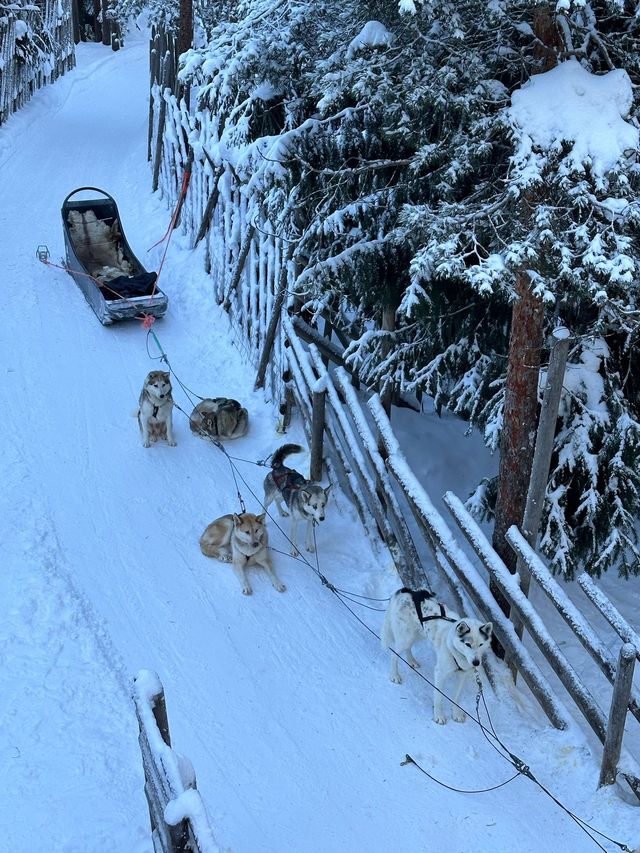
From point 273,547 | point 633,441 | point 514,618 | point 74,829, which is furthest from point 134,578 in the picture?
point 633,441

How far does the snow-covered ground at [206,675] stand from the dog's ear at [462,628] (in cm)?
79

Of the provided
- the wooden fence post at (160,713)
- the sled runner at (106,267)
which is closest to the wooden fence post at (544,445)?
the wooden fence post at (160,713)

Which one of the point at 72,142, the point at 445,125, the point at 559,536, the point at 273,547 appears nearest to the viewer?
the point at 445,125

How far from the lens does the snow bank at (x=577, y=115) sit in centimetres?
498

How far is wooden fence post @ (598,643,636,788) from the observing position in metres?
5.04

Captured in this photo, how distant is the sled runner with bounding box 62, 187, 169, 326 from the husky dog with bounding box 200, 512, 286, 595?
505 centimetres

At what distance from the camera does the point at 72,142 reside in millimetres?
21453

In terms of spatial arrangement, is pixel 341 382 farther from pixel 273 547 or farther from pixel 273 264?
pixel 273 264

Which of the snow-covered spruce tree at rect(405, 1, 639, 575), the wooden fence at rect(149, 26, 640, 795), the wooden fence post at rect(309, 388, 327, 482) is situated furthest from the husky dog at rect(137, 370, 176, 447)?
the snow-covered spruce tree at rect(405, 1, 639, 575)

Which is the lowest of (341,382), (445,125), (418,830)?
(418,830)

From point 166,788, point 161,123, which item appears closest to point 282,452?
point 166,788

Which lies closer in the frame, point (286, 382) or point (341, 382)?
point (341, 382)

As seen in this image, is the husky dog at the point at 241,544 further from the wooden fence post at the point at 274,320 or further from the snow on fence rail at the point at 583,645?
the wooden fence post at the point at 274,320

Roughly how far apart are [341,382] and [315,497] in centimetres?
128
